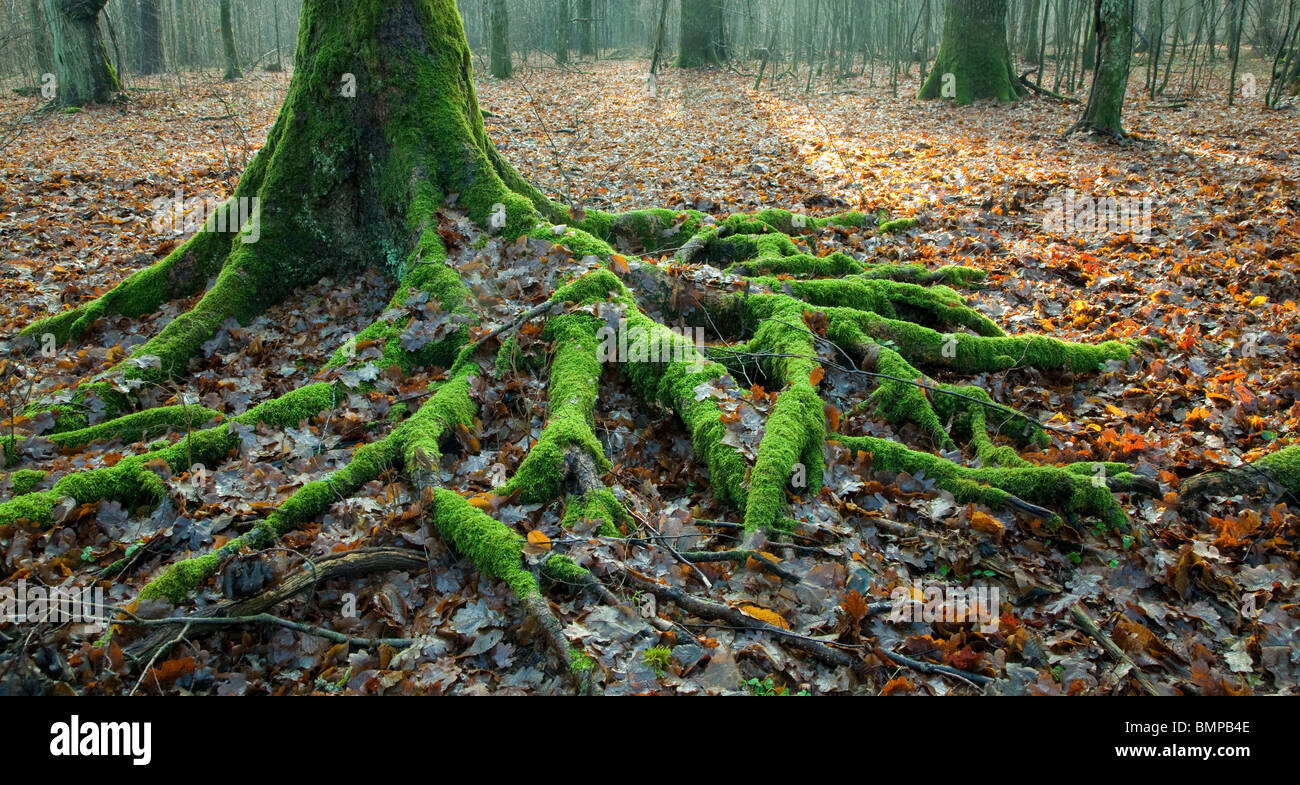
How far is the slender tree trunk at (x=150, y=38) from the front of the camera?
2402 centimetres

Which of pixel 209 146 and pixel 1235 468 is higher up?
pixel 209 146

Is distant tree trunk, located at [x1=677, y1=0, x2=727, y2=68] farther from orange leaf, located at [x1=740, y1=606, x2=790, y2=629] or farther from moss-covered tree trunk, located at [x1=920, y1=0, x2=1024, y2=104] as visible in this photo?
orange leaf, located at [x1=740, y1=606, x2=790, y2=629]

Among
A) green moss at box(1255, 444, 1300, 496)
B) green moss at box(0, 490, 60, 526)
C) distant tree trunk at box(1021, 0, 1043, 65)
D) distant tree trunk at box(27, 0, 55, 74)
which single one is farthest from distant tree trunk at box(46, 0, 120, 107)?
distant tree trunk at box(1021, 0, 1043, 65)

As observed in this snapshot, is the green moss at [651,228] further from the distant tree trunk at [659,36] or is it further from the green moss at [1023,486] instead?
the distant tree trunk at [659,36]

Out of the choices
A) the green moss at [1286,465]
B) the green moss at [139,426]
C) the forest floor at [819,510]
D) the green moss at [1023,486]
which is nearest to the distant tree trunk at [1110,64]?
the forest floor at [819,510]

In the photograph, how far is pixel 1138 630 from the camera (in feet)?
10.9

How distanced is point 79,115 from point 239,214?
1386 cm

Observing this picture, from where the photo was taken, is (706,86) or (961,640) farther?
(706,86)

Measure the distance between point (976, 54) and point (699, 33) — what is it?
9.72 m

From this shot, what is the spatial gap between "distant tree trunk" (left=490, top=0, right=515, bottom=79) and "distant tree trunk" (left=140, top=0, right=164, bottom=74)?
11.6 meters

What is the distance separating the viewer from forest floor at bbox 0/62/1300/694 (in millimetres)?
3053

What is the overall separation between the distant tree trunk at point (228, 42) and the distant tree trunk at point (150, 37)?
3836mm

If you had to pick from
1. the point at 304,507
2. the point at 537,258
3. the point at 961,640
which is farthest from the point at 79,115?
the point at 961,640

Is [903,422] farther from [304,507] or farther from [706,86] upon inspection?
[706,86]
